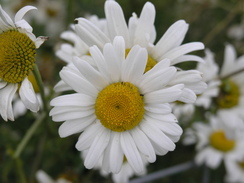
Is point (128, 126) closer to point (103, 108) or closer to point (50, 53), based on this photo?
point (103, 108)

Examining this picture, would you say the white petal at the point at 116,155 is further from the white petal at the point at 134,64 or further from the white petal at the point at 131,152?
the white petal at the point at 134,64

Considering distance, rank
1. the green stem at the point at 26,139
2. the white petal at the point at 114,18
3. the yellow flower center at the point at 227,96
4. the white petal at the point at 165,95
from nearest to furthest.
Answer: the white petal at the point at 165,95 < the white petal at the point at 114,18 < the green stem at the point at 26,139 < the yellow flower center at the point at 227,96

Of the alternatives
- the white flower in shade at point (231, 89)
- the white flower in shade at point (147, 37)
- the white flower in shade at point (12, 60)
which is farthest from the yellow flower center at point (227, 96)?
the white flower in shade at point (12, 60)

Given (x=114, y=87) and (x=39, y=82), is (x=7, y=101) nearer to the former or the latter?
(x=39, y=82)

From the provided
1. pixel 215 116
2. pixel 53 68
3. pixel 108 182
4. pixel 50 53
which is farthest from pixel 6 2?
pixel 215 116

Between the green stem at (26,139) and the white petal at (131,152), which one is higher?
the white petal at (131,152)

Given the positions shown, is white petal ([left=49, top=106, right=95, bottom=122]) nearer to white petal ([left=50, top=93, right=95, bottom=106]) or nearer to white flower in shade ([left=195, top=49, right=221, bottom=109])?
white petal ([left=50, top=93, right=95, bottom=106])

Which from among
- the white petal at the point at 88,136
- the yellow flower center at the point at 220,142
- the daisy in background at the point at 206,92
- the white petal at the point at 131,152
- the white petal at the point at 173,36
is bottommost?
the yellow flower center at the point at 220,142
